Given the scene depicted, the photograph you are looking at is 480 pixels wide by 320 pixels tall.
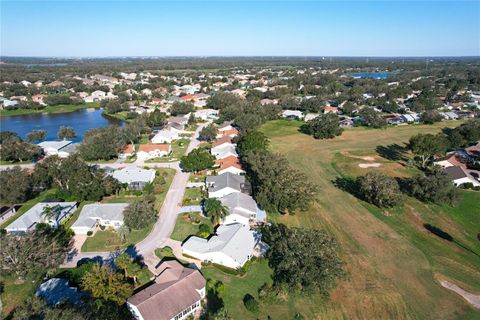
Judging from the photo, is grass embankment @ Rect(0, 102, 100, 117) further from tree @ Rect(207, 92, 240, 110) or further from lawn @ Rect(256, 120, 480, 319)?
lawn @ Rect(256, 120, 480, 319)

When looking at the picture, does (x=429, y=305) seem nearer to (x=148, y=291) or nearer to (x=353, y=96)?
(x=148, y=291)

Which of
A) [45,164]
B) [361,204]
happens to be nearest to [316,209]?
[361,204]

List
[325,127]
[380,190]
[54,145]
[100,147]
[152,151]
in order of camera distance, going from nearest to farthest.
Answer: [380,190] < [100,147] < [152,151] < [54,145] < [325,127]

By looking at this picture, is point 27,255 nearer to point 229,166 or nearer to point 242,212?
point 242,212

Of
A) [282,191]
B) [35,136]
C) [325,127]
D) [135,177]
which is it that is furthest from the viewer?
[325,127]

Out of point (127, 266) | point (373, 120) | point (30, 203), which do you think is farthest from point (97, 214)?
point (373, 120)

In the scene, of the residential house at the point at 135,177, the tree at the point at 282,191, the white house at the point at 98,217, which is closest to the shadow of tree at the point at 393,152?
the tree at the point at 282,191

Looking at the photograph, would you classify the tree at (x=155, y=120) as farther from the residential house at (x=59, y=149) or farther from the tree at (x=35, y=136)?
the tree at (x=35, y=136)
